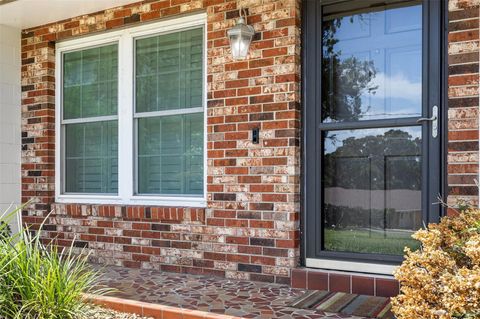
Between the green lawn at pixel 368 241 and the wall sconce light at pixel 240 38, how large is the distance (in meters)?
1.59

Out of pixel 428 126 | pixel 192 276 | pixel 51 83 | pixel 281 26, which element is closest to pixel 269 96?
pixel 281 26

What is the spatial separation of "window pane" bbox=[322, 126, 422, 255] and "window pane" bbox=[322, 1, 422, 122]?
0.18 meters

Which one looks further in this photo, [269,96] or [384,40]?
[269,96]

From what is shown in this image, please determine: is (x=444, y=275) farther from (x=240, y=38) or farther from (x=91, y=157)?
(x=91, y=157)

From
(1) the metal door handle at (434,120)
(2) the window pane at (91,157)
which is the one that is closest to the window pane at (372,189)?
(1) the metal door handle at (434,120)

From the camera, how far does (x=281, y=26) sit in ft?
13.0

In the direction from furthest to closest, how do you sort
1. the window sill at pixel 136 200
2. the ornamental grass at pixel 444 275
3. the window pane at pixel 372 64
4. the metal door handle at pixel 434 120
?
the window sill at pixel 136 200 < the window pane at pixel 372 64 < the metal door handle at pixel 434 120 < the ornamental grass at pixel 444 275

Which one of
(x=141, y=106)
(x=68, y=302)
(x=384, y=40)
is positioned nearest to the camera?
→ (x=68, y=302)

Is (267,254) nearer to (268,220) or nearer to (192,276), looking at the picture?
(268,220)

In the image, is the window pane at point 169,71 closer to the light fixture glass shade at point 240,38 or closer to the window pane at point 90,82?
the window pane at point 90,82

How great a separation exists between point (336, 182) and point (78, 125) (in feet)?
9.74

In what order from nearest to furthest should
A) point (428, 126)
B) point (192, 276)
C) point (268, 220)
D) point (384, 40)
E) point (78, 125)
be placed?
point (428, 126), point (384, 40), point (268, 220), point (192, 276), point (78, 125)

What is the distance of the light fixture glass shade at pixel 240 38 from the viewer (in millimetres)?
3900

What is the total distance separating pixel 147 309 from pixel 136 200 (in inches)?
66.3
